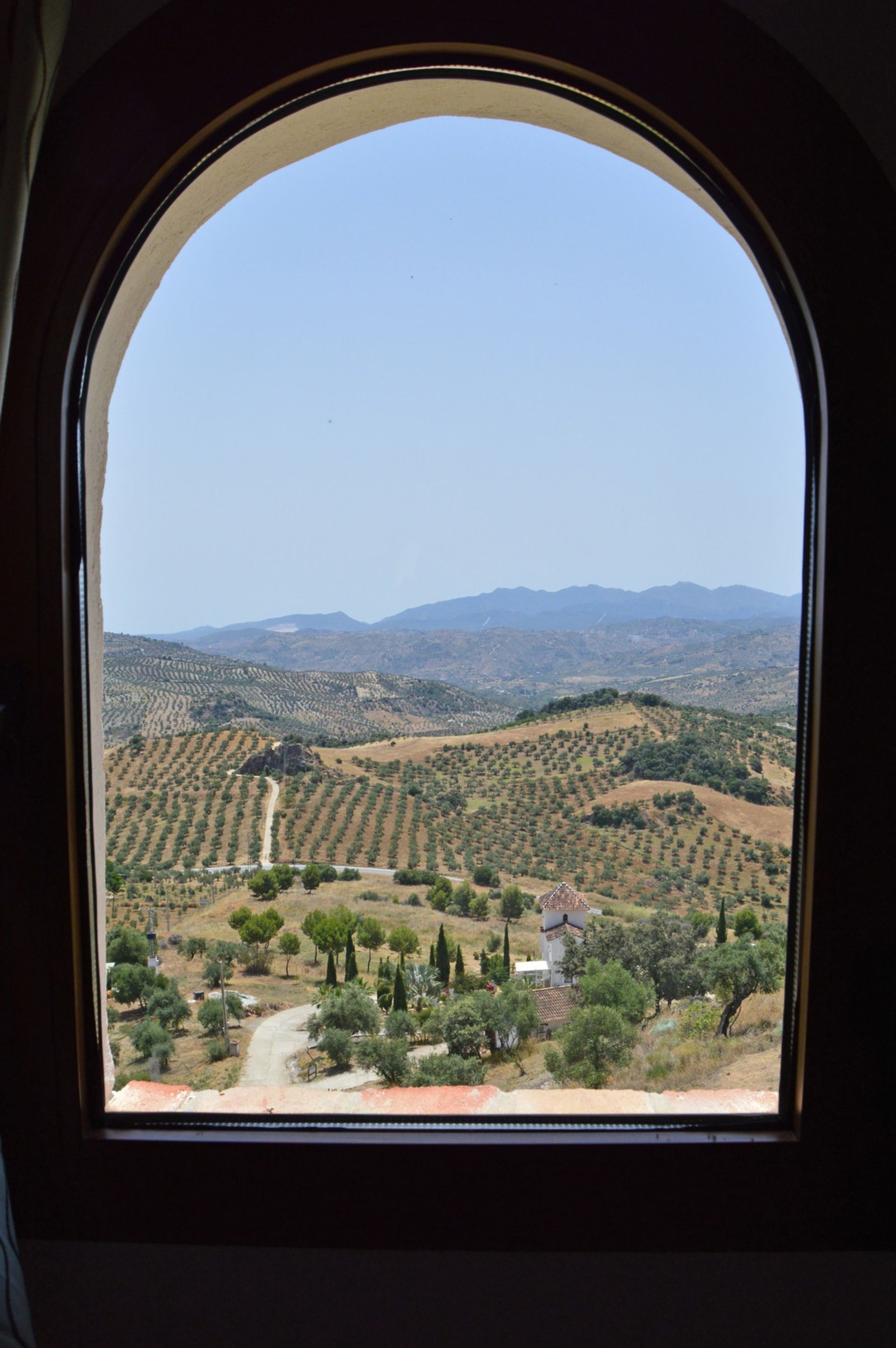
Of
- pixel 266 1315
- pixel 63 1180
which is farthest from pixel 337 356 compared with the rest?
pixel 266 1315

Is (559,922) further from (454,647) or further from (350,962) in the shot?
(454,647)

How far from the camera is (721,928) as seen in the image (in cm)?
118

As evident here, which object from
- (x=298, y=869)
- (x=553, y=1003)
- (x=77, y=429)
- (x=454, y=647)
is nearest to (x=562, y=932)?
(x=553, y=1003)

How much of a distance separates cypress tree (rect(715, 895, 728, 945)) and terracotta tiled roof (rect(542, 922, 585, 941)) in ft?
0.68

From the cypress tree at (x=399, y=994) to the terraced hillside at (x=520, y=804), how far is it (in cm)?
22

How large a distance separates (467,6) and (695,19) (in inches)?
10.0

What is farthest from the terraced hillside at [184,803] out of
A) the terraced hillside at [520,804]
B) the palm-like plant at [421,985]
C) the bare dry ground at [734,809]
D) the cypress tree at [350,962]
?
the bare dry ground at [734,809]

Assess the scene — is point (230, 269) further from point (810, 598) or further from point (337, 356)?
point (810, 598)

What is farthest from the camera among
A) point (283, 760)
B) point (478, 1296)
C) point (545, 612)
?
point (545, 612)

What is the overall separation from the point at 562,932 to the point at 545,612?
0.83m

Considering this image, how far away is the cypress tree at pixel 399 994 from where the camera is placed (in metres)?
1.20

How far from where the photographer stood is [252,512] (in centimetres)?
178

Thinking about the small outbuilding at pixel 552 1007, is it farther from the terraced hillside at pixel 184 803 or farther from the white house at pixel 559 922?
the terraced hillside at pixel 184 803

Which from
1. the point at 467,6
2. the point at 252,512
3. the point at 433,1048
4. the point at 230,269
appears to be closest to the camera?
the point at 467,6
